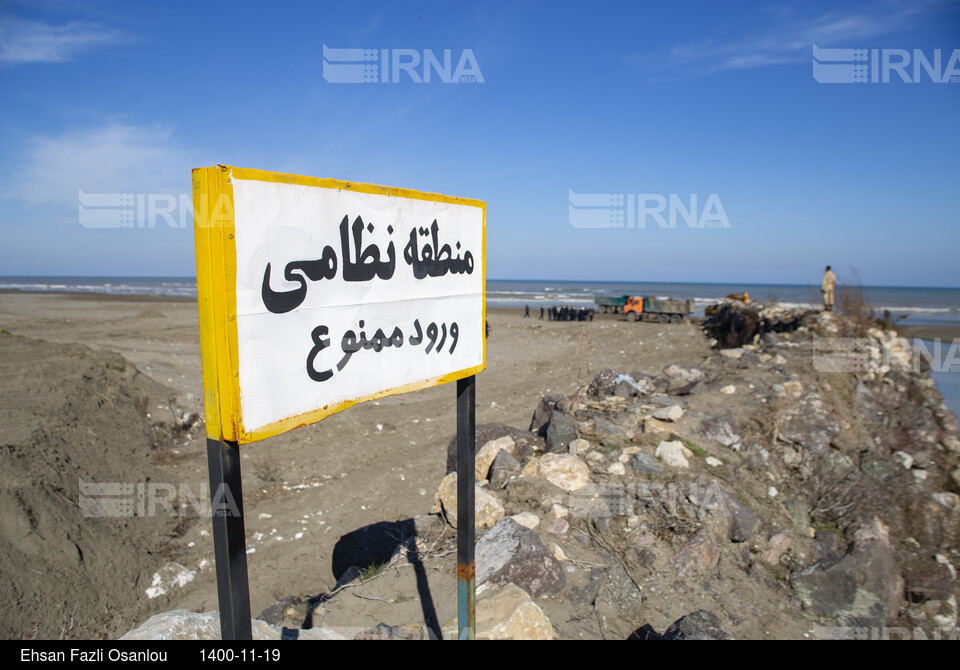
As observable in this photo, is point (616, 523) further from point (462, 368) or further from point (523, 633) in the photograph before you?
point (462, 368)

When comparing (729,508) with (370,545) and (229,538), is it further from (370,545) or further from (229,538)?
(229,538)

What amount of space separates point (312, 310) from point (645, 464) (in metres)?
3.68

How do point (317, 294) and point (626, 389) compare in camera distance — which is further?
point (626, 389)

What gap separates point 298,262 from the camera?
1528mm

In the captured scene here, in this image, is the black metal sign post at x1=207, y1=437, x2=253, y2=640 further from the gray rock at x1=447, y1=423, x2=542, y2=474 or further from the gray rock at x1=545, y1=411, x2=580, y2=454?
the gray rock at x1=545, y1=411, x2=580, y2=454

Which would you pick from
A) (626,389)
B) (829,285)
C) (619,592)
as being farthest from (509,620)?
(829,285)

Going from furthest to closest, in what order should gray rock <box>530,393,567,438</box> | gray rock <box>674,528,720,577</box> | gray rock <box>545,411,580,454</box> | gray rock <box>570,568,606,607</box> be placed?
1. gray rock <box>530,393,567,438</box>
2. gray rock <box>545,411,580,454</box>
3. gray rock <box>674,528,720,577</box>
4. gray rock <box>570,568,606,607</box>

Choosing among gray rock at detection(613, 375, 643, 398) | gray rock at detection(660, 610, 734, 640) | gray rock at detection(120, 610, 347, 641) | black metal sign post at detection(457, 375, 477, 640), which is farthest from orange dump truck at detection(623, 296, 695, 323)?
gray rock at detection(120, 610, 347, 641)

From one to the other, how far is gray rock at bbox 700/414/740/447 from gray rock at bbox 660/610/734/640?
9.03 ft

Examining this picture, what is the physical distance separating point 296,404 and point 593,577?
8.23 ft

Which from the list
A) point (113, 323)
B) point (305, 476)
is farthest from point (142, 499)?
point (113, 323)

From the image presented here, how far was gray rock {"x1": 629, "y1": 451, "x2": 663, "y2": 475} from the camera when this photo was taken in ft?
14.4

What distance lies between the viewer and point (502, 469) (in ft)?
14.9

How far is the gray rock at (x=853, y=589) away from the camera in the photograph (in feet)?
11.9
